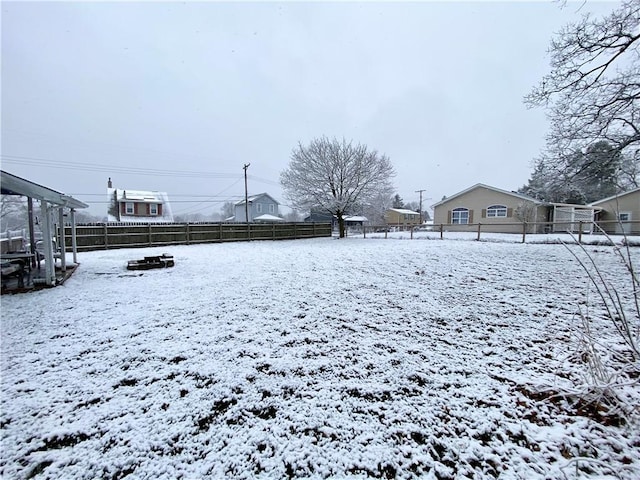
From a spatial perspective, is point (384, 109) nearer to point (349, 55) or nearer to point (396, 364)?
point (349, 55)

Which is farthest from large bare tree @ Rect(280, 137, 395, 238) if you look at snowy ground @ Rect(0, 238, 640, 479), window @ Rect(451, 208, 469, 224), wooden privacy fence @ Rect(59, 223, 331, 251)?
snowy ground @ Rect(0, 238, 640, 479)

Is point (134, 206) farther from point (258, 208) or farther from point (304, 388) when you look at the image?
point (304, 388)

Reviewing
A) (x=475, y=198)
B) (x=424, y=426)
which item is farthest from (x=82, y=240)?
(x=475, y=198)

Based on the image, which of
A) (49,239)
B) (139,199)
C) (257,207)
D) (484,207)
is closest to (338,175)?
(484,207)

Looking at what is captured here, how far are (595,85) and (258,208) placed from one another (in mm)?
30475

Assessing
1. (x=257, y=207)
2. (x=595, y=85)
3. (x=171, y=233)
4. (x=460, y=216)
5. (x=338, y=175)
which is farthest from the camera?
(x=257, y=207)

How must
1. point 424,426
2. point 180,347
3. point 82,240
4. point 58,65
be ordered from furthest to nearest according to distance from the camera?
point 58,65
point 82,240
point 180,347
point 424,426

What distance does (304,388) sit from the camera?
2.23 meters

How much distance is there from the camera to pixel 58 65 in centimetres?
1500

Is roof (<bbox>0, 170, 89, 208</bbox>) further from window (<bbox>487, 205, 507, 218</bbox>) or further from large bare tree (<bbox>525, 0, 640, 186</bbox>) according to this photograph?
window (<bbox>487, 205, 507, 218</bbox>)

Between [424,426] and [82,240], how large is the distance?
14.8m

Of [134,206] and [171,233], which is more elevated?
[134,206]

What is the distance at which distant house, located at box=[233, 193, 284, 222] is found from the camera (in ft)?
106

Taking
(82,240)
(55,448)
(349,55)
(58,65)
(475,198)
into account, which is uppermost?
(349,55)
